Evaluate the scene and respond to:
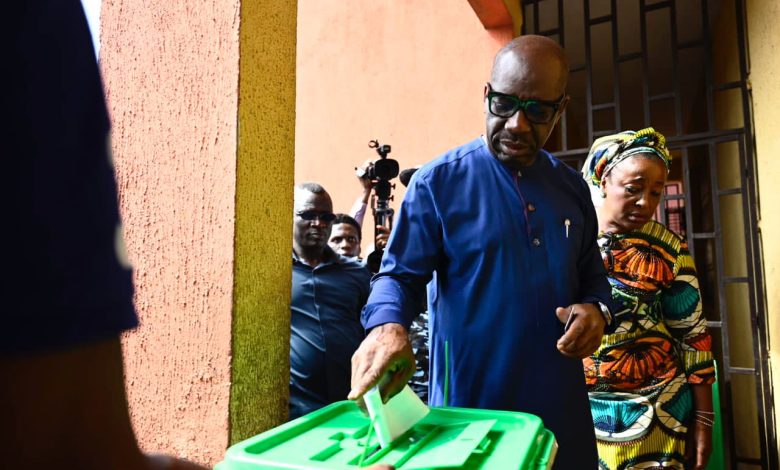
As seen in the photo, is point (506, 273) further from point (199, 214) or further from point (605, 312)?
point (199, 214)

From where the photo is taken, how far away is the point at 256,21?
57.7 inches

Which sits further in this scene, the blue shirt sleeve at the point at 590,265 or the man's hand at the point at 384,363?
the blue shirt sleeve at the point at 590,265

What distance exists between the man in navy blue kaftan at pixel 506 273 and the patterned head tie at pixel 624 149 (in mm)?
971

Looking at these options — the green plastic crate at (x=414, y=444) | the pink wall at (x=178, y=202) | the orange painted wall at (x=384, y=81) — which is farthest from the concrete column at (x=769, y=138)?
the pink wall at (x=178, y=202)

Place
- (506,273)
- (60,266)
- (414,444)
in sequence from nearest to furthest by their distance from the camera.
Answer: (60,266), (414,444), (506,273)

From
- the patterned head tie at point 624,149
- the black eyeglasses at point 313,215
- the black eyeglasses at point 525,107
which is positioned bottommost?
the black eyeglasses at point 313,215

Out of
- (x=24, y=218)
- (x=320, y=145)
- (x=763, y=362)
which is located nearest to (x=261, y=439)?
(x=24, y=218)

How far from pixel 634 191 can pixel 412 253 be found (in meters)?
1.33

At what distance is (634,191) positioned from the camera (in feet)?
7.59

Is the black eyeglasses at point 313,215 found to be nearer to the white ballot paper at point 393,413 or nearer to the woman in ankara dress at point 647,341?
the woman in ankara dress at point 647,341

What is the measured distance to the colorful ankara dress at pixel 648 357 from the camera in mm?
2191

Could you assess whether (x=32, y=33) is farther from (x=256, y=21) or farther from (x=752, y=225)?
(x=752, y=225)

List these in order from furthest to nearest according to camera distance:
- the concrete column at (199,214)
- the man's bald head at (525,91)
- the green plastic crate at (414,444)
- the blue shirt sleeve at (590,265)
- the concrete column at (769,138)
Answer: the concrete column at (769,138)
the blue shirt sleeve at (590,265)
the man's bald head at (525,91)
the concrete column at (199,214)
the green plastic crate at (414,444)

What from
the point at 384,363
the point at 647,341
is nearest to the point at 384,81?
the point at 647,341
